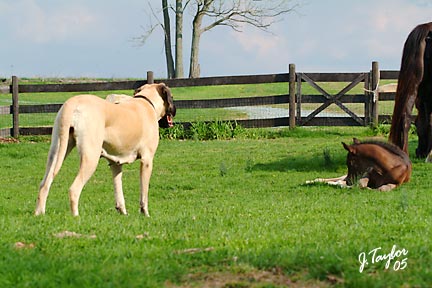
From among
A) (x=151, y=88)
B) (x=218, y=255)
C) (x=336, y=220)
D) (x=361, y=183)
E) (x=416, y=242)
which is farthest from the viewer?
(x=361, y=183)

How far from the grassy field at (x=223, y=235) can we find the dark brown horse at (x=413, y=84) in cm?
75

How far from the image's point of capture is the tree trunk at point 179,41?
126ft

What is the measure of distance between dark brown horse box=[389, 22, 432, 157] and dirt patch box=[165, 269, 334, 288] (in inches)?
322

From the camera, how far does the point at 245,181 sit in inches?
523

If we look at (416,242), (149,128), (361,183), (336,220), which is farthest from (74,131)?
(361,183)

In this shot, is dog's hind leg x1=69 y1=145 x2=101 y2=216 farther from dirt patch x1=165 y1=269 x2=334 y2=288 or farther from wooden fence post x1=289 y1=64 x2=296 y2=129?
wooden fence post x1=289 y1=64 x2=296 y2=129

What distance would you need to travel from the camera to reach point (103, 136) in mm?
8312

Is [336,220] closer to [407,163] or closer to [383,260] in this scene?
[383,260]

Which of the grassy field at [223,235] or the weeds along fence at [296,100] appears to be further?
the weeds along fence at [296,100]

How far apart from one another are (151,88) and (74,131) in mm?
2075

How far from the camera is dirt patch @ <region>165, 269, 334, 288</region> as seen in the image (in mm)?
5055

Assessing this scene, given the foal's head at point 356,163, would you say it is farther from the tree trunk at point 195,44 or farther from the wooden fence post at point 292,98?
the tree trunk at point 195,44

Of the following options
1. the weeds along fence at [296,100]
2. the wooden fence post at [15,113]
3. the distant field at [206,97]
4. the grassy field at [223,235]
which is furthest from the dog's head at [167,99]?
the distant field at [206,97]

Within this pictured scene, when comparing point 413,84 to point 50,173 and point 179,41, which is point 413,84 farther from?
point 179,41
